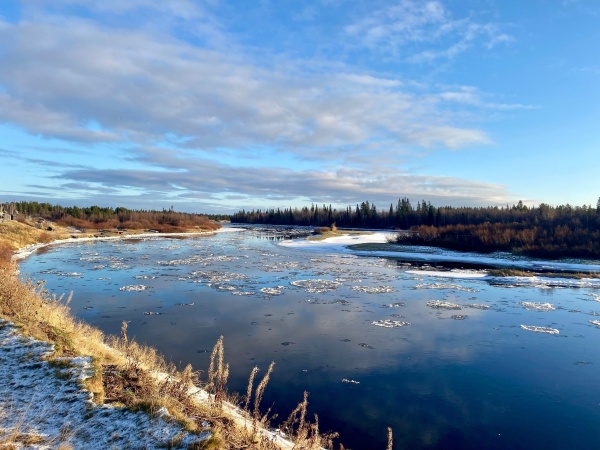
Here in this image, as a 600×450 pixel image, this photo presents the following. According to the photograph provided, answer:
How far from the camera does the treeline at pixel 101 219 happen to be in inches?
3221

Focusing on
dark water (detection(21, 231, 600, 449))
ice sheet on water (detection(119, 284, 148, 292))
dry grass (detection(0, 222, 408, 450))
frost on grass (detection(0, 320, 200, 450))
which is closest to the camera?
frost on grass (detection(0, 320, 200, 450))

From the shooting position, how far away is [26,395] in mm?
5828

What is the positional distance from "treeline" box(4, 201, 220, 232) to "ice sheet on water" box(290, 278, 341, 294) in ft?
203

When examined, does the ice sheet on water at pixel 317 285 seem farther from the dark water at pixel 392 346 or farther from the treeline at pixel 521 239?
the treeline at pixel 521 239

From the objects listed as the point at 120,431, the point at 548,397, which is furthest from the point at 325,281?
the point at 120,431

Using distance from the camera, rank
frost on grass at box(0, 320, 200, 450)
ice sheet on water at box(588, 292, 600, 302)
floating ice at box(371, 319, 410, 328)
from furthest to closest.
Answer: ice sheet on water at box(588, 292, 600, 302)
floating ice at box(371, 319, 410, 328)
frost on grass at box(0, 320, 200, 450)

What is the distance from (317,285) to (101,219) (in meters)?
87.6

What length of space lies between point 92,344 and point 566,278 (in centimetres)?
2922

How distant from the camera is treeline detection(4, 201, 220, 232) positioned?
81.8m

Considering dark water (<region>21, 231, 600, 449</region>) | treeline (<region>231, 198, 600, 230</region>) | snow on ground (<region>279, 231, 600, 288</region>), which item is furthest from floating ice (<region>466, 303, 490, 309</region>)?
treeline (<region>231, 198, 600, 230</region>)

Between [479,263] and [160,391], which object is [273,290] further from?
[479,263]

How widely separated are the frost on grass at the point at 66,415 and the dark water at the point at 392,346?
3.41 meters

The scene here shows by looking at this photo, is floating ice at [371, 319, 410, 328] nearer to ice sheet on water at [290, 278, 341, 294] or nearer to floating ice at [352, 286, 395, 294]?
floating ice at [352, 286, 395, 294]

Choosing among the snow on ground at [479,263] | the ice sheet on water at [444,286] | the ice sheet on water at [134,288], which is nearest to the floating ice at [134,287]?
the ice sheet on water at [134,288]
